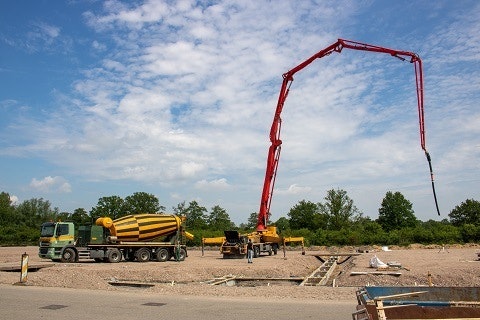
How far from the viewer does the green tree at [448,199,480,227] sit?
288ft

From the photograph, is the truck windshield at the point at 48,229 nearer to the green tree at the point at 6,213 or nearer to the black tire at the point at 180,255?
the black tire at the point at 180,255

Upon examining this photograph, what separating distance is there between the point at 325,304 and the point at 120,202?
92.6m

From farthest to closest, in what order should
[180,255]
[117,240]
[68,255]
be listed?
[180,255] → [117,240] → [68,255]

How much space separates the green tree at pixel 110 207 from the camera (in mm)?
95688

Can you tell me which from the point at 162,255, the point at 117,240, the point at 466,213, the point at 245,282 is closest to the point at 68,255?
the point at 117,240

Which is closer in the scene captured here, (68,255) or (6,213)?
(68,255)

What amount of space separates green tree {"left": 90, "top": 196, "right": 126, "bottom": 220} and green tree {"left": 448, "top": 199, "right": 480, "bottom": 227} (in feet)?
240

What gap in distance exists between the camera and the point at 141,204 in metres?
99.6

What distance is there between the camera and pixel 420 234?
53.7 metres

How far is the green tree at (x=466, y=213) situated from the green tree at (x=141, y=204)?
66.4m

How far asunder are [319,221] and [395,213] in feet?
56.3

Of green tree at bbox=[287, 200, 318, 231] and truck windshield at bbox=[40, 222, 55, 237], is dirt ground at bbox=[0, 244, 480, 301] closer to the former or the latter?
truck windshield at bbox=[40, 222, 55, 237]

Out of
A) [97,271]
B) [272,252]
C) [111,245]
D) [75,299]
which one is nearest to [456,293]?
[75,299]

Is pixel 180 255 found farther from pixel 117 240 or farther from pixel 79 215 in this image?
pixel 79 215
